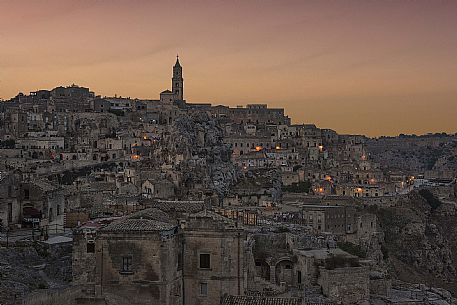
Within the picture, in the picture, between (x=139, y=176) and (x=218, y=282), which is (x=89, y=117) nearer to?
(x=139, y=176)

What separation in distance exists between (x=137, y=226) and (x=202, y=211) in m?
4.79

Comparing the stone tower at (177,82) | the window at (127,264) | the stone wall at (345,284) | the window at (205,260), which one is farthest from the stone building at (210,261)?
the stone tower at (177,82)

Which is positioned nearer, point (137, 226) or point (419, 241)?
point (137, 226)

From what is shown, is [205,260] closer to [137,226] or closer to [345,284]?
[137,226]

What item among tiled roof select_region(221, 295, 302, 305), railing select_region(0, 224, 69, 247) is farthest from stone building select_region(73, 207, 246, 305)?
railing select_region(0, 224, 69, 247)

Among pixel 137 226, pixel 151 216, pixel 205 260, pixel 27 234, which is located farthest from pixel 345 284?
pixel 27 234

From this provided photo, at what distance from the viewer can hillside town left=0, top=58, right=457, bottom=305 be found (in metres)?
25.9

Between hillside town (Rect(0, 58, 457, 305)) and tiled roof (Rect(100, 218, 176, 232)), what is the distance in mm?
74

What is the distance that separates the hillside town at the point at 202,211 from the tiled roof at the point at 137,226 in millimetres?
74

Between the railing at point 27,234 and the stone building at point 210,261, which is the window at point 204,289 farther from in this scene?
the railing at point 27,234

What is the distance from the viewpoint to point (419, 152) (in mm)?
193375

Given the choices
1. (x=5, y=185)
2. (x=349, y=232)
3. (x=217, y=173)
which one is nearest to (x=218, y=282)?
(x=5, y=185)

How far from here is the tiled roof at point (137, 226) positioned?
2553 cm

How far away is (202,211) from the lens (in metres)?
30.0
